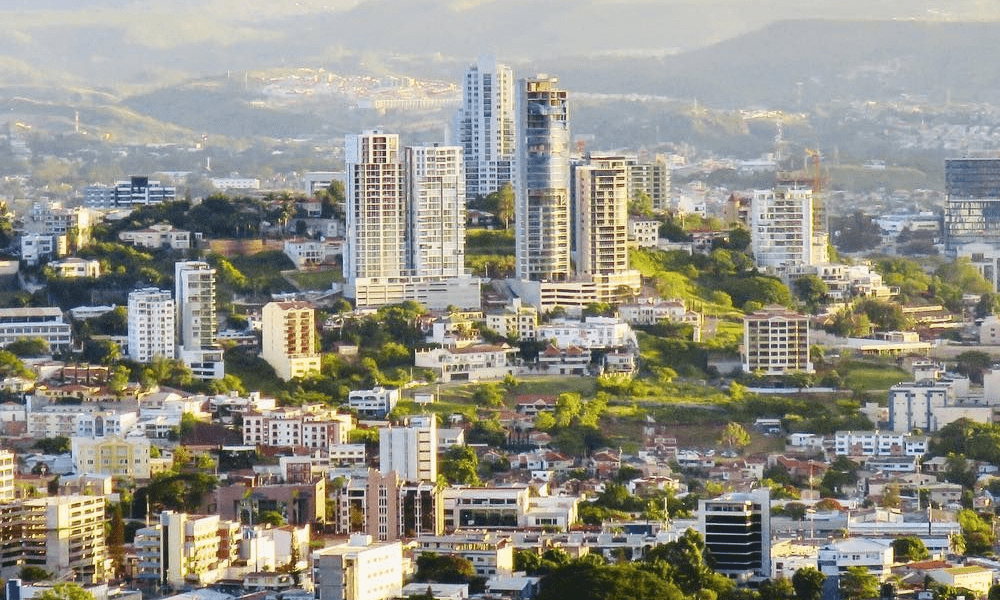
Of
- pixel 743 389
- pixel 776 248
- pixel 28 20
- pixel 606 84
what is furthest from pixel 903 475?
pixel 28 20

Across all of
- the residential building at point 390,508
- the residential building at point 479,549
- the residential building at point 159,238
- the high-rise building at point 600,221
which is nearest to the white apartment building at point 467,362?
the high-rise building at point 600,221

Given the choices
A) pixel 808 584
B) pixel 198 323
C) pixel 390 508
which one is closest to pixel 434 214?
pixel 198 323

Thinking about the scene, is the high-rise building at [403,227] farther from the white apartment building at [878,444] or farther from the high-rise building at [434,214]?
the white apartment building at [878,444]

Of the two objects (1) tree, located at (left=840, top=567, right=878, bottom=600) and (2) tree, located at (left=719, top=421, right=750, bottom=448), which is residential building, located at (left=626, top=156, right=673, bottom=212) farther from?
(1) tree, located at (left=840, top=567, right=878, bottom=600)

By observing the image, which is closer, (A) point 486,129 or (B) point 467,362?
(B) point 467,362

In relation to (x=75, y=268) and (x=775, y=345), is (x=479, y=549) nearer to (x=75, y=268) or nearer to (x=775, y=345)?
(x=775, y=345)

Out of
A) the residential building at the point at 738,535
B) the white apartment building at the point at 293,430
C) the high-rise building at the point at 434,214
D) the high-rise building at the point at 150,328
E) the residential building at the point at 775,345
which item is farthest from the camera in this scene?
the high-rise building at the point at 434,214
